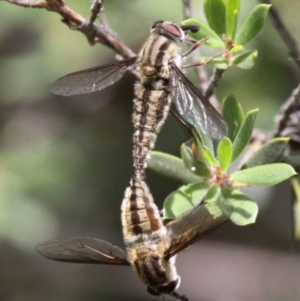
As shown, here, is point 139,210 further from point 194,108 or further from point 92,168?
point 92,168

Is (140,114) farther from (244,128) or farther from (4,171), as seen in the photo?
(4,171)

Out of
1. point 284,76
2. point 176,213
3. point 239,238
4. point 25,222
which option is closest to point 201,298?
point 239,238

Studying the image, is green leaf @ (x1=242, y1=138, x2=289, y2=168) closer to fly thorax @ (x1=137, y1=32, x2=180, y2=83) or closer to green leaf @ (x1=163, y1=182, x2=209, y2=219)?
green leaf @ (x1=163, y1=182, x2=209, y2=219)

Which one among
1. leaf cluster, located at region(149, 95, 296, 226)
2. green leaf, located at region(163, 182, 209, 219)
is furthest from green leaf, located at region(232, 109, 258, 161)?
green leaf, located at region(163, 182, 209, 219)

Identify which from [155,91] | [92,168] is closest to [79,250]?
[155,91]

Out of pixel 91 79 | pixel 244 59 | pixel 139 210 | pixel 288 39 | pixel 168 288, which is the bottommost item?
pixel 168 288

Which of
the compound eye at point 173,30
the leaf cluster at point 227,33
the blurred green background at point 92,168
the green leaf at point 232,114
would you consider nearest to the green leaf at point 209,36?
the leaf cluster at point 227,33
